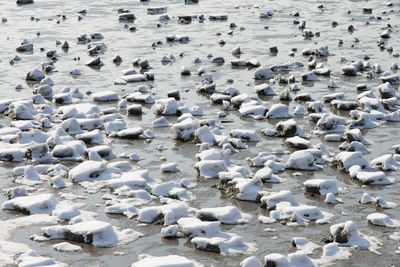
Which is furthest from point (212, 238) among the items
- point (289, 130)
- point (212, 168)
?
point (289, 130)

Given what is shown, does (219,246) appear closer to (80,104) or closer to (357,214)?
(357,214)

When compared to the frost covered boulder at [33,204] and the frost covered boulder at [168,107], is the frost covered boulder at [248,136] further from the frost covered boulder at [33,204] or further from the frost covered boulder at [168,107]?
the frost covered boulder at [33,204]

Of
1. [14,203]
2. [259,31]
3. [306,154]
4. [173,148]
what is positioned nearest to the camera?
[14,203]

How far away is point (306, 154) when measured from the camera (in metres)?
10.2

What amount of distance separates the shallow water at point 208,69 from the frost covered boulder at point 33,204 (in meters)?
0.16

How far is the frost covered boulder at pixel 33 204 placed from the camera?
8.53 m

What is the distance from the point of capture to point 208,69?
17406 mm

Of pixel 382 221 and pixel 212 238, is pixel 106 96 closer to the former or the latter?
pixel 212 238

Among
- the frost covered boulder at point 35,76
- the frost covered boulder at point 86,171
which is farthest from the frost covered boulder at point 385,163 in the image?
the frost covered boulder at point 35,76

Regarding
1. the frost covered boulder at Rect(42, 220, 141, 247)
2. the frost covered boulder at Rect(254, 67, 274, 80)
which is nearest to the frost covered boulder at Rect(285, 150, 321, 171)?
the frost covered boulder at Rect(42, 220, 141, 247)

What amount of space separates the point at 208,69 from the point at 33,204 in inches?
375

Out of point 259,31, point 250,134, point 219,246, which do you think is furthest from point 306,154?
point 259,31

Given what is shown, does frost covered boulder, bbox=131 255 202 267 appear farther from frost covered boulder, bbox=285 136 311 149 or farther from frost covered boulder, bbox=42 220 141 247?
frost covered boulder, bbox=285 136 311 149

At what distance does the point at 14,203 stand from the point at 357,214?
4.46 m
